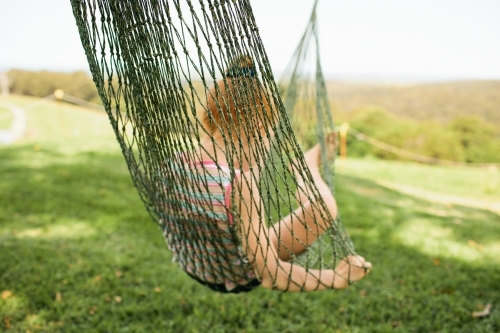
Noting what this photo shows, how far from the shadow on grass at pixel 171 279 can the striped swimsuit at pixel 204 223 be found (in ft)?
2.39

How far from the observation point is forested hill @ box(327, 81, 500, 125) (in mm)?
12383

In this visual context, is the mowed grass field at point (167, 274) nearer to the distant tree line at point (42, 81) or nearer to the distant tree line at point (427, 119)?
the distant tree line at point (427, 119)

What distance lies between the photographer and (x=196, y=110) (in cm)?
100

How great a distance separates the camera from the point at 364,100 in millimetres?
14750

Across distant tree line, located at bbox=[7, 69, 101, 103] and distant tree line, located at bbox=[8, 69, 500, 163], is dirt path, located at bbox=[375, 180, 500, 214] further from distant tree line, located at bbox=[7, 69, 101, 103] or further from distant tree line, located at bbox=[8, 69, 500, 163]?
distant tree line, located at bbox=[7, 69, 101, 103]

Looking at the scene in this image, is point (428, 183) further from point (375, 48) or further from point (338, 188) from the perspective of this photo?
point (375, 48)

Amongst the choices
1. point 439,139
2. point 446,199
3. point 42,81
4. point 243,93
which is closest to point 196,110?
point 243,93

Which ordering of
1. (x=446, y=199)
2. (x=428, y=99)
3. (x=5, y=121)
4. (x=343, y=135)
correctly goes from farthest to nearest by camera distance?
(x=428, y=99) < (x=343, y=135) < (x=5, y=121) < (x=446, y=199)

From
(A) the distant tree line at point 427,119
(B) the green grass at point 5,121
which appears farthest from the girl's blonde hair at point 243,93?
(A) the distant tree line at point 427,119

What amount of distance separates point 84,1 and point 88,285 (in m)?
1.62

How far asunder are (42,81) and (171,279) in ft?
36.6

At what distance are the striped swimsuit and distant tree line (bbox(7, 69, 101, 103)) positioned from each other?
1024cm

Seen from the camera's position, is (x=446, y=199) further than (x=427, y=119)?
No

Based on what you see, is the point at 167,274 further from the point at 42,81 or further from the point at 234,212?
the point at 42,81
